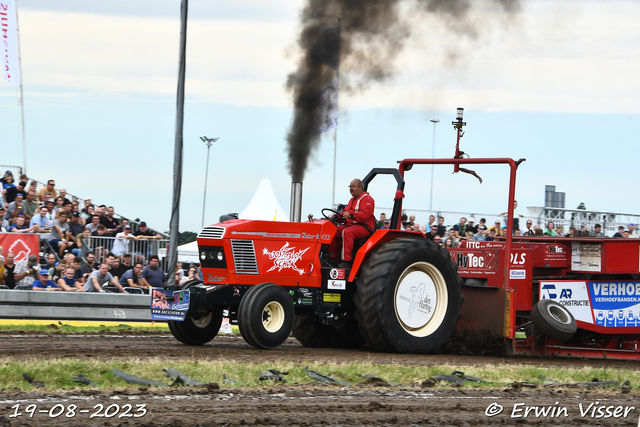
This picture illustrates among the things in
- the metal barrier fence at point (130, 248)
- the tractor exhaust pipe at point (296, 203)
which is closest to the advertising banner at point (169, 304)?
the tractor exhaust pipe at point (296, 203)

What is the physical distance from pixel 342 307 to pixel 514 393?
3475mm

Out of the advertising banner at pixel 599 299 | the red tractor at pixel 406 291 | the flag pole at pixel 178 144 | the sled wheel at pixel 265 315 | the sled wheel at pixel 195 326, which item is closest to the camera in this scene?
the sled wheel at pixel 265 315

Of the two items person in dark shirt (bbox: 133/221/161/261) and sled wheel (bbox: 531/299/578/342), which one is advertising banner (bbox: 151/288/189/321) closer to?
sled wheel (bbox: 531/299/578/342)

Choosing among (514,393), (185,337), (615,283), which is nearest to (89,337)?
(185,337)

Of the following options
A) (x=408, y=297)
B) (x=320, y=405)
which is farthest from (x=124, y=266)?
(x=320, y=405)

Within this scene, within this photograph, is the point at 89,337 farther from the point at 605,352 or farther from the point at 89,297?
the point at 605,352

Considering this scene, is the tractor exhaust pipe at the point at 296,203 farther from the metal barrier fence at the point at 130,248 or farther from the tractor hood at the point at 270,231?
the metal barrier fence at the point at 130,248

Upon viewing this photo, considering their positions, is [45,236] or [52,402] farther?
[45,236]

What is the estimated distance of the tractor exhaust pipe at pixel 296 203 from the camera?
33.3 feet

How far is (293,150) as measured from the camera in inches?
443

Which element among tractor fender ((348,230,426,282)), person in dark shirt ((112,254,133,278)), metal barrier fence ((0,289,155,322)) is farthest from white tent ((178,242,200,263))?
tractor fender ((348,230,426,282))

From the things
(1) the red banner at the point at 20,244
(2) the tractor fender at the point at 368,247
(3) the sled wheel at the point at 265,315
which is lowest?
(3) the sled wheel at the point at 265,315

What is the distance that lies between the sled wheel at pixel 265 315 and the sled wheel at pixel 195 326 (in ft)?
3.32

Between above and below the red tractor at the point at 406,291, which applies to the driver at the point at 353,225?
above
